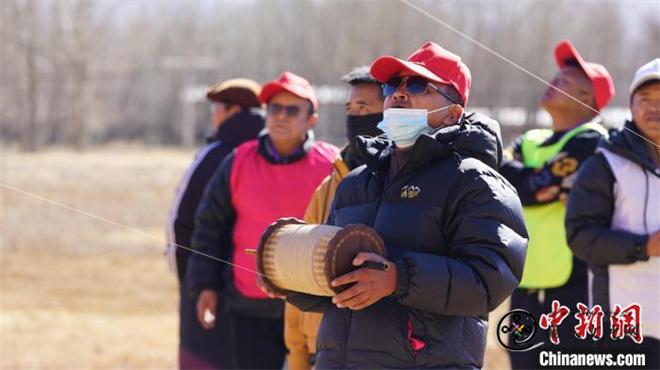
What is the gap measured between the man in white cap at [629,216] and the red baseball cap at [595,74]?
0.96 metres

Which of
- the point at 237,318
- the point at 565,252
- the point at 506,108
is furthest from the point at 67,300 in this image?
the point at 506,108

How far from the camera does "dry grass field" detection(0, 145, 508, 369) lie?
10094 millimetres

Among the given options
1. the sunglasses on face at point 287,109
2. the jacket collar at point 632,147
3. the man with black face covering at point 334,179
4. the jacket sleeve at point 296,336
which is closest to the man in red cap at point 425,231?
the man with black face covering at point 334,179

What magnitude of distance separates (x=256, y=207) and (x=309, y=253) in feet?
8.75

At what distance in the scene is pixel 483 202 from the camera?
3.54 m

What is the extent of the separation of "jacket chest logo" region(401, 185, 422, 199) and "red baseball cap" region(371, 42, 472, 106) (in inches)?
14.3

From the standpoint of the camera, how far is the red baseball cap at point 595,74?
6211mm

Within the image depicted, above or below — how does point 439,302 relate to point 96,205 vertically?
above

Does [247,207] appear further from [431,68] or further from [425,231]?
[425,231]

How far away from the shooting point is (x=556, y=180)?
6000 mm

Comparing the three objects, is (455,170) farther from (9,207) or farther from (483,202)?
(9,207)

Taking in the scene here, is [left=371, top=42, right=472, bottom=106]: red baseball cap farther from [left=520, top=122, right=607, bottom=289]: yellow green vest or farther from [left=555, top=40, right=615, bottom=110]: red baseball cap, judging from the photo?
[left=555, top=40, right=615, bottom=110]: red baseball cap

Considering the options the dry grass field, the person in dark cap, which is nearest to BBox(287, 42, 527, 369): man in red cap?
the person in dark cap

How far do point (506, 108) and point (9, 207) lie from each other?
779 inches
